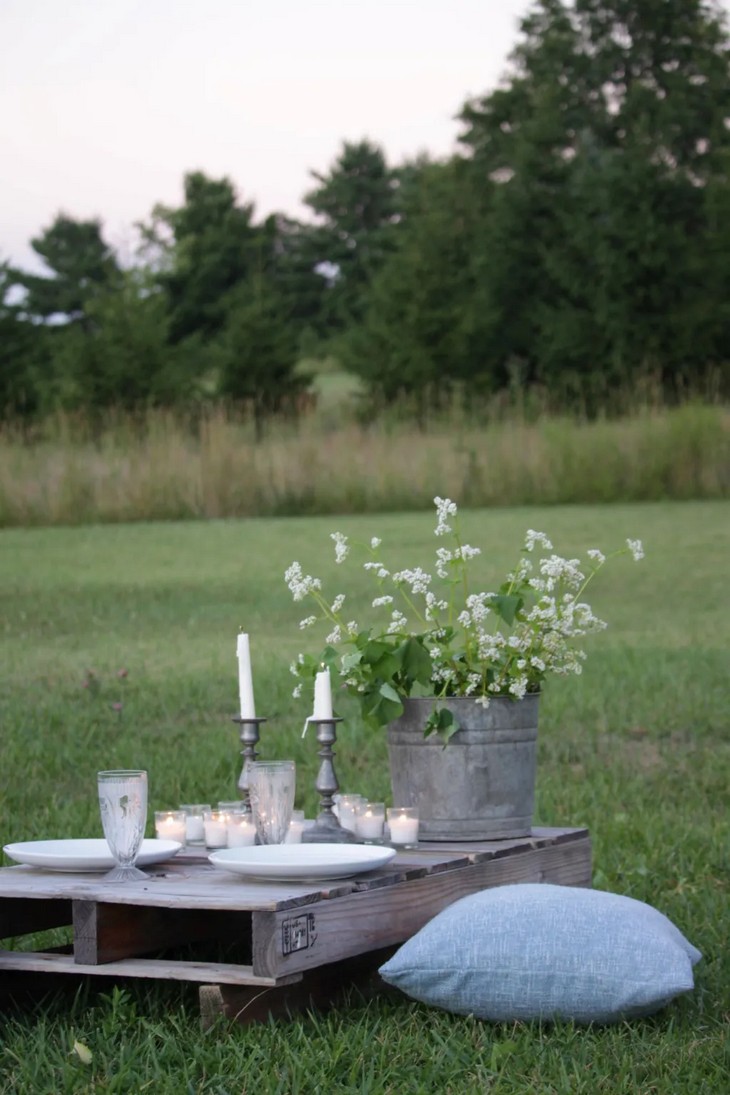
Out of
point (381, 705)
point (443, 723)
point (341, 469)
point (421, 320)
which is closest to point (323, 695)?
point (381, 705)

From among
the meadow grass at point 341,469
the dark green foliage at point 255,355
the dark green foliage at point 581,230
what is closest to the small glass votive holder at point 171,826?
the meadow grass at point 341,469

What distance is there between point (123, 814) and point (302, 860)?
29 cm

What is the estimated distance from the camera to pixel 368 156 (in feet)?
136

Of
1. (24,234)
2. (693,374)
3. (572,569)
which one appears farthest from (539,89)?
(572,569)

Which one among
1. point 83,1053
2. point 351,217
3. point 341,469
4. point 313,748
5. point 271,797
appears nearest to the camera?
point 83,1053

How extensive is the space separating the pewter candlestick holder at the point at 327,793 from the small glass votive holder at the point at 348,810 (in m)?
0.06

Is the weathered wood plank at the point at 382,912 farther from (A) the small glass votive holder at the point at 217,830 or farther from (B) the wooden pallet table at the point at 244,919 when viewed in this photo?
(A) the small glass votive holder at the point at 217,830

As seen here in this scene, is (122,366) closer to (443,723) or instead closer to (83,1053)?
(443,723)

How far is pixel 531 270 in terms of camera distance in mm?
32906

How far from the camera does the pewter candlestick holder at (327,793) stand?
A: 9.43ft

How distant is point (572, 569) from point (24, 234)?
3976 cm

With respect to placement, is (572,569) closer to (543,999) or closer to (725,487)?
(543,999)

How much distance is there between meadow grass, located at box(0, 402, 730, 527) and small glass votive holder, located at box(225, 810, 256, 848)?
11587mm

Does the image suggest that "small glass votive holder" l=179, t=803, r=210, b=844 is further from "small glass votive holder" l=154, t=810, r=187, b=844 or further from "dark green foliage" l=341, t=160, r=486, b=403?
"dark green foliage" l=341, t=160, r=486, b=403
